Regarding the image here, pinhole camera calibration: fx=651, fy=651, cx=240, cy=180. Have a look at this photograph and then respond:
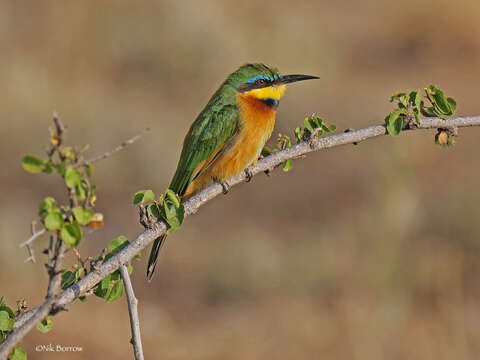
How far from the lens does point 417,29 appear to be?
8.46 meters

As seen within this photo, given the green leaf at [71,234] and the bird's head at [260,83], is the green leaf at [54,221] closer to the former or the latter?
the green leaf at [71,234]

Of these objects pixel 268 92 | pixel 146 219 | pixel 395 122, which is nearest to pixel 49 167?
pixel 146 219

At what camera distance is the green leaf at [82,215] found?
1.01m

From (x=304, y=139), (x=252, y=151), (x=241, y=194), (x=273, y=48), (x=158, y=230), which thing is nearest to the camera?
(x=158, y=230)

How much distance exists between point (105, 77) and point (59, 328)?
3.57 meters

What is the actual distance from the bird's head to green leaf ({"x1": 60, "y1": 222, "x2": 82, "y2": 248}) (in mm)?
2077

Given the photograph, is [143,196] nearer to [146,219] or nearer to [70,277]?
[146,219]

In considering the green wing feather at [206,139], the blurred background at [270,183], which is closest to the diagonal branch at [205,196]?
the green wing feather at [206,139]

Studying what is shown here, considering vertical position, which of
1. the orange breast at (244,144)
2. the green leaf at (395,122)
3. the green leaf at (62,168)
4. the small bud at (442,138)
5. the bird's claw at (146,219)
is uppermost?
the orange breast at (244,144)

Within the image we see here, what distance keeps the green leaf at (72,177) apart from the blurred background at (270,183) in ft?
9.25

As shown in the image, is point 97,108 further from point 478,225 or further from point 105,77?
point 478,225

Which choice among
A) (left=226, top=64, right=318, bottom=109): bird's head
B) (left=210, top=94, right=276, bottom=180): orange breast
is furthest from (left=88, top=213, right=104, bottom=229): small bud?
(left=226, top=64, right=318, bottom=109): bird's head

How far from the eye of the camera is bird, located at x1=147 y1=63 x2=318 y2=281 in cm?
285

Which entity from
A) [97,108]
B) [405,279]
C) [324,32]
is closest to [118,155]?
[97,108]
